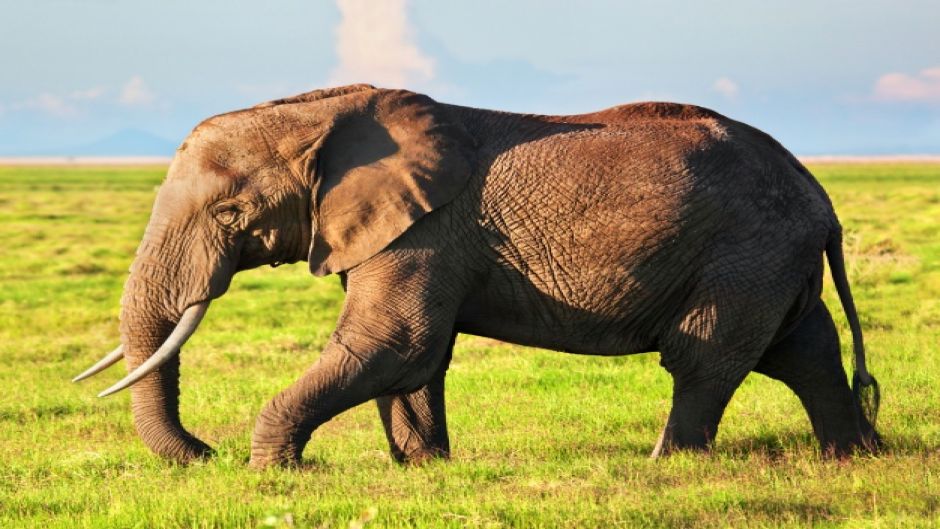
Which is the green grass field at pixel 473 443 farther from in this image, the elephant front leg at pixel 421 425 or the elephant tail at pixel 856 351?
the elephant tail at pixel 856 351

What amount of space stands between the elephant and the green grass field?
55 centimetres

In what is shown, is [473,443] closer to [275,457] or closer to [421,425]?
[421,425]

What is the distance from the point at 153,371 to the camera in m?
7.45

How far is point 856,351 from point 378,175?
310 centimetres

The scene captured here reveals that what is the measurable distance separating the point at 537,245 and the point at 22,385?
22.0ft

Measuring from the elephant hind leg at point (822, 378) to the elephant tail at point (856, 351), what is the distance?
0.07 metres

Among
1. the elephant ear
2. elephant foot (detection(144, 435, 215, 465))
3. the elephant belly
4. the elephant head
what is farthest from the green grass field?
the elephant ear

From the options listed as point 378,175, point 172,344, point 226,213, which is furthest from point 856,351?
point 172,344

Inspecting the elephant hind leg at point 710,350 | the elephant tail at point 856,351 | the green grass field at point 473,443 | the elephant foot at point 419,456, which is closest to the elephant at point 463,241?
the elephant hind leg at point 710,350

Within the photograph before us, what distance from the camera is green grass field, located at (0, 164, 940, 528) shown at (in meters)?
6.13

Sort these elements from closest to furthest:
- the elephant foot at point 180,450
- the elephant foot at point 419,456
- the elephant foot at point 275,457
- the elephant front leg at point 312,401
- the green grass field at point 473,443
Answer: the green grass field at point 473,443 → the elephant front leg at point 312,401 → the elephant foot at point 275,457 → the elephant foot at point 180,450 → the elephant foot at point 419,456

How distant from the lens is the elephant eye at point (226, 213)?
23.9 ft

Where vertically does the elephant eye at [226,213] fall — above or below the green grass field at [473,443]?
above

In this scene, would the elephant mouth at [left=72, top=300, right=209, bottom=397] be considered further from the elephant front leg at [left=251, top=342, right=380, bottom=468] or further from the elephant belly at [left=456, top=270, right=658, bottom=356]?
the elephant belly at [left=456, top=270, right=658, bottom=356]
